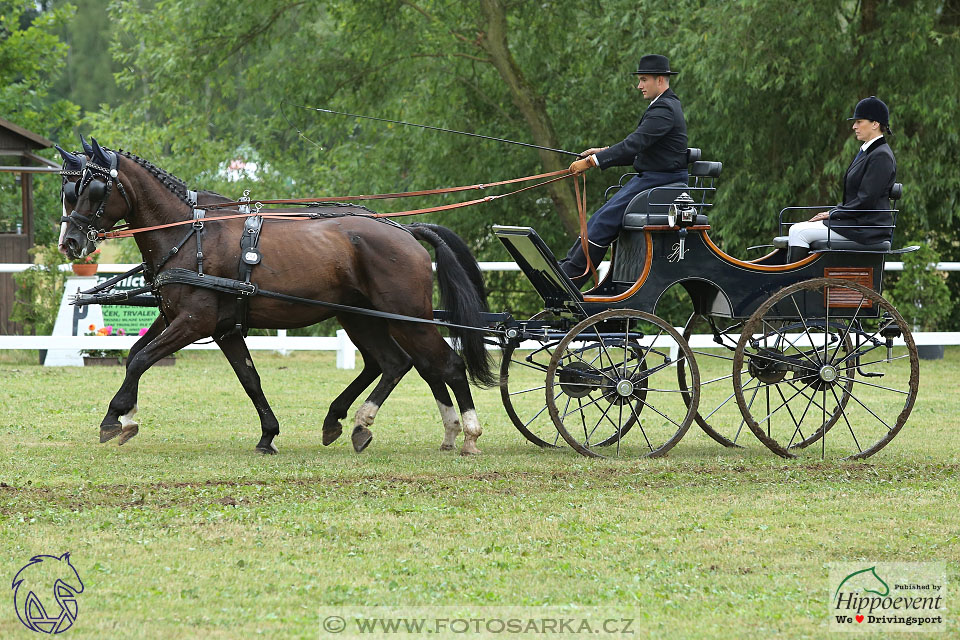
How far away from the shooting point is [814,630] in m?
4.36

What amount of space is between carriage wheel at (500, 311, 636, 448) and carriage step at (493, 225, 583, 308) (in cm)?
20

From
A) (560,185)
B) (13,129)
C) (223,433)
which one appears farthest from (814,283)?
(13,129)

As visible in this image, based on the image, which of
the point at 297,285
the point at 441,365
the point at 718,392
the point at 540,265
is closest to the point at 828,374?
the point at 540,265

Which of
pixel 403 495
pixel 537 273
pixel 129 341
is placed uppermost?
pixel 537 273

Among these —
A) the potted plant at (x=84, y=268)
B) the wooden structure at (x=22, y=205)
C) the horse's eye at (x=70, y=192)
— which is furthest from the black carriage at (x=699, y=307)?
the wooden structure at (x=22, y=205)

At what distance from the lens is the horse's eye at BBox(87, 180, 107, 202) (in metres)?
7.92

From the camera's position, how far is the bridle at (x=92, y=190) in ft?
26.0

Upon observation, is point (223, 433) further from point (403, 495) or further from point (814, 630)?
point (814, 630)

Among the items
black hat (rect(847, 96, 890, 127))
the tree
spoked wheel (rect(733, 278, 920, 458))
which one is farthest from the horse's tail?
the tree

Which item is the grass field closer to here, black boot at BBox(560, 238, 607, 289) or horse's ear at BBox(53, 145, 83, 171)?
black boot at BBox(560, 238, 607, 289)

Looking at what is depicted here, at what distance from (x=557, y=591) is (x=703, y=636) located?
70 cm

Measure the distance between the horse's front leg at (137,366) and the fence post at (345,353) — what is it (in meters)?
6.62

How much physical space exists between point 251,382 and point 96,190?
1.67 meters

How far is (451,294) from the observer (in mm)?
8609
